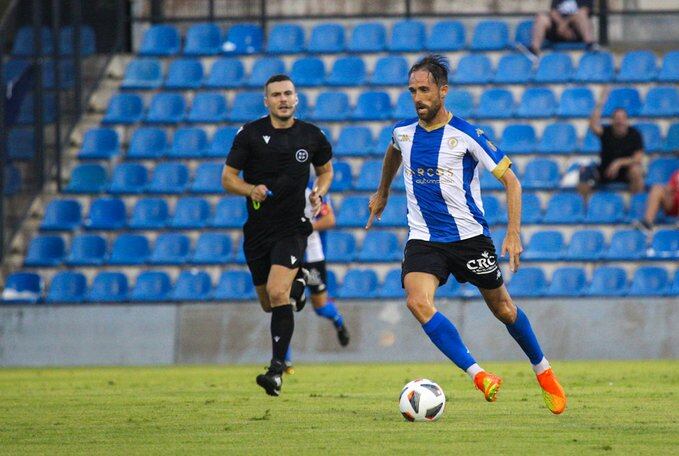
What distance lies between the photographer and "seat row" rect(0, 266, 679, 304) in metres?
17.3

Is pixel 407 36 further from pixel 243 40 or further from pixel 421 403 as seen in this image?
pixel 421 403

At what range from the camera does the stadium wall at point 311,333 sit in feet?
53.3

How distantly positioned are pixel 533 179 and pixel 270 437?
1152cm

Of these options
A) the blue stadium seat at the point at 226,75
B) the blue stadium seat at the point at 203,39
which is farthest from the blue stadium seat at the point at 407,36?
the blue stadium seat at the point at 203,39

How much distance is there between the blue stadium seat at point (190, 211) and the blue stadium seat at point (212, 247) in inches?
13.9

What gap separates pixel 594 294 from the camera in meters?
17.2

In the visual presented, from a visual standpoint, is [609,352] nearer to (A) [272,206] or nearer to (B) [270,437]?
(A) [272,206]

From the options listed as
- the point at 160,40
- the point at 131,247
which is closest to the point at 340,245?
the point at 131,247

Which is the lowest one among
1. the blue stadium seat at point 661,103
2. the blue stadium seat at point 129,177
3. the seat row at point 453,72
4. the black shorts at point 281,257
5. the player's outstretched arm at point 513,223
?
the black shorts at point 281,257

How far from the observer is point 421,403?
8344 mm

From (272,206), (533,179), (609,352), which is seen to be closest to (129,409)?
(272,206)

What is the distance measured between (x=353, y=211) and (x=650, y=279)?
389 centimetres

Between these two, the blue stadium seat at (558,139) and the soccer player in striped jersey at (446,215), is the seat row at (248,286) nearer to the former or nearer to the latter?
the blue stadium seat at (558,139)

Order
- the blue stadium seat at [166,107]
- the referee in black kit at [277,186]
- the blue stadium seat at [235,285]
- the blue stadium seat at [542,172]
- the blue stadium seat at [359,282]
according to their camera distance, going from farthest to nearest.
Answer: the blue stadium seat at [166,107] → the blue stadium seat at [542,172] → the blue stadium seat at [235,285] → the blue stadium seat at [359,282] → the referee in black kit at [277,186]
